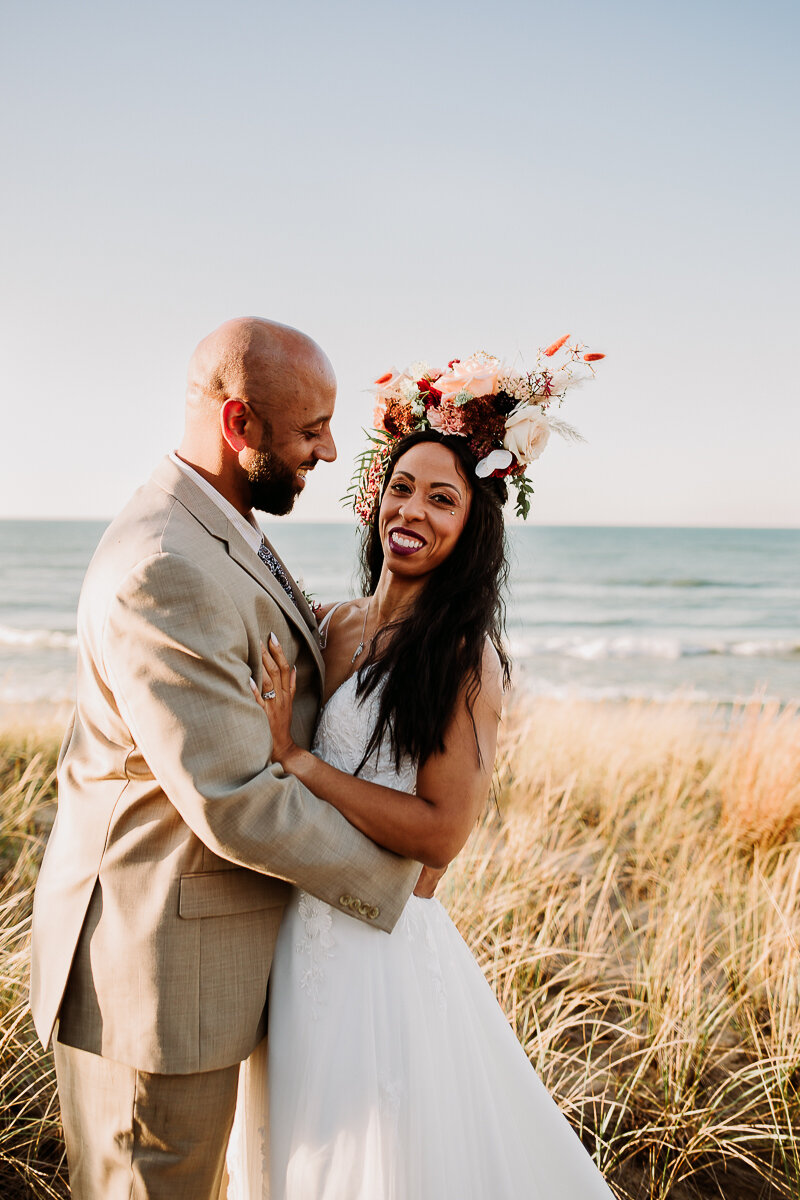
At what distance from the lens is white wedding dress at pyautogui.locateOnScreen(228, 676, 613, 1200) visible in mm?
2137

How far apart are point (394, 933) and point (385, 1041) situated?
0.27m

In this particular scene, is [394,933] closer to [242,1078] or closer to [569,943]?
[242,1078]

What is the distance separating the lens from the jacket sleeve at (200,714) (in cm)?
193

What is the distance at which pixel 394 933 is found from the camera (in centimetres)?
234

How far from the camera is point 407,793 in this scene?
238 cm

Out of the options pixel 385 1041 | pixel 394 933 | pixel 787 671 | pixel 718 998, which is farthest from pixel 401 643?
pixel 787 671

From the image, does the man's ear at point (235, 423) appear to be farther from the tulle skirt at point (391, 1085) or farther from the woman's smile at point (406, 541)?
the tulle skirt at point (391, 1085)

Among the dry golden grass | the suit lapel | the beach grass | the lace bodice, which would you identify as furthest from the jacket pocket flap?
the dry golden grass

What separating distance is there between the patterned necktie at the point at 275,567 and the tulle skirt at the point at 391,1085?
35.1 inches

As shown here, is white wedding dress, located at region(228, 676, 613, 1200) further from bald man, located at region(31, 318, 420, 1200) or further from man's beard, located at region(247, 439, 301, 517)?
man's beard, located at region(247, 439, 301, 517)

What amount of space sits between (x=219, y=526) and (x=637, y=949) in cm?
341

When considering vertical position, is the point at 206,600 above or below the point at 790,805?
above

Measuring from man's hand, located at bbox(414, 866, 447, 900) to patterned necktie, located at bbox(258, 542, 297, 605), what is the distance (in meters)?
0.91

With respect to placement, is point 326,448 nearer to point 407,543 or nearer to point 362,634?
point 407,543
